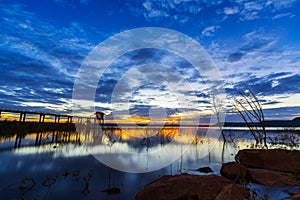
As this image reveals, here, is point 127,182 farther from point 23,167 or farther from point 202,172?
point 23,167

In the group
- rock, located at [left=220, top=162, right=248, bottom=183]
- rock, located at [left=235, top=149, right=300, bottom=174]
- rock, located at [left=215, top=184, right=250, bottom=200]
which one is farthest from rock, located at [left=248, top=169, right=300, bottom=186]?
rock, located at [left=215, top=184, right=250, bottom=200]

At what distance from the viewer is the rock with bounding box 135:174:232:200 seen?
167 inches

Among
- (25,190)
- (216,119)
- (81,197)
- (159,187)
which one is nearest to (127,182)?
(81,197)

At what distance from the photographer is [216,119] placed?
46.9 ft

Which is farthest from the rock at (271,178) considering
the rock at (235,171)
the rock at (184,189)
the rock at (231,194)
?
the rock at (231,194)

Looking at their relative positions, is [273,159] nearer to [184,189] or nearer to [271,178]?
[271,178]

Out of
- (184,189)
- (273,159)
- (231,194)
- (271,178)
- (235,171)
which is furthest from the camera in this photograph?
(273,159)

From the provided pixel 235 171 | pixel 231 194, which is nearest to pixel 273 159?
pixel 235 171

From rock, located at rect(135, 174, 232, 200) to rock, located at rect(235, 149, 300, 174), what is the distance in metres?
4.28

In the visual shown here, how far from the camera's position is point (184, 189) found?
438cm

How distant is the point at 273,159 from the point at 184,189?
5806mm

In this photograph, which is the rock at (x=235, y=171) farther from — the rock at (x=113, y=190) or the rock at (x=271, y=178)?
the rock at (x=113, y=190)

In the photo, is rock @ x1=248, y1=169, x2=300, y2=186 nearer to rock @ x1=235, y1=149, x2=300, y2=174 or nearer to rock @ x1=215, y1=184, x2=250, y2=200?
rock @ x1=235, y1=149, x2=300, y2=174

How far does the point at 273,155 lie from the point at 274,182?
2.83 metres
